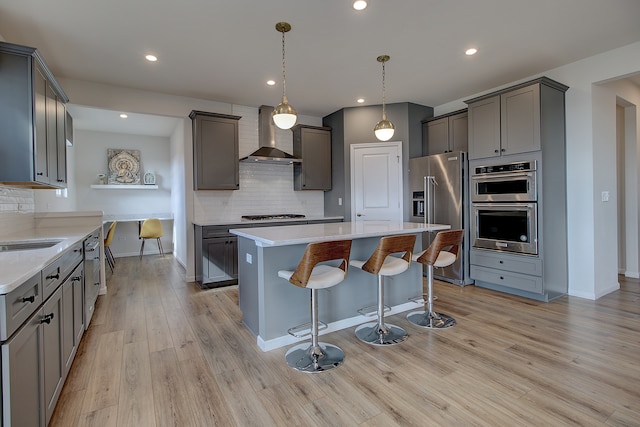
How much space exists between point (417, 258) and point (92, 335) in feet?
10.3

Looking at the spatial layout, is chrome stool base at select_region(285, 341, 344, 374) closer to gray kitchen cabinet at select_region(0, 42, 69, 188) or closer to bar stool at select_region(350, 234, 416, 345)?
bar stool at select_region(350, 234, 416, 345)

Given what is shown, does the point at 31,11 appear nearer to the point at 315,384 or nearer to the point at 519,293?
the point at 315,384

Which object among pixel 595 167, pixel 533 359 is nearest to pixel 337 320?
pixel 533 359

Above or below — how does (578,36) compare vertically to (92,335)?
above

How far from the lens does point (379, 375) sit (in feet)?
7.36

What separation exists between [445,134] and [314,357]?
160 inches

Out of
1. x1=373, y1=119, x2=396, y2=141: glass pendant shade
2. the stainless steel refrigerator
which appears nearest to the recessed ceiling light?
x1=373, y1=119, x2=396, y2=141: glass pendant shade

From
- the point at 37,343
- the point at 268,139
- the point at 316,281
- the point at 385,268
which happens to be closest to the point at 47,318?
the point at 37,343

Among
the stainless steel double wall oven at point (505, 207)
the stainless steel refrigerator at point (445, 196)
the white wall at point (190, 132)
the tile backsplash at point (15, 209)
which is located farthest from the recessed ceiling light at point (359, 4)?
the tile backsplash at point (15, 209)

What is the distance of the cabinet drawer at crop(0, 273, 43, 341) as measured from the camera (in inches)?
47.8

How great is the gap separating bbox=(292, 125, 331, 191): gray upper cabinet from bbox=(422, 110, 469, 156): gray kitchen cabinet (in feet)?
5.60

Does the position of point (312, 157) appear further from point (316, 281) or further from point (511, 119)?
point (316, 281)

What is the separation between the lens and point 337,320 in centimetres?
308

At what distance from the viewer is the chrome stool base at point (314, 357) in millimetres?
2346
